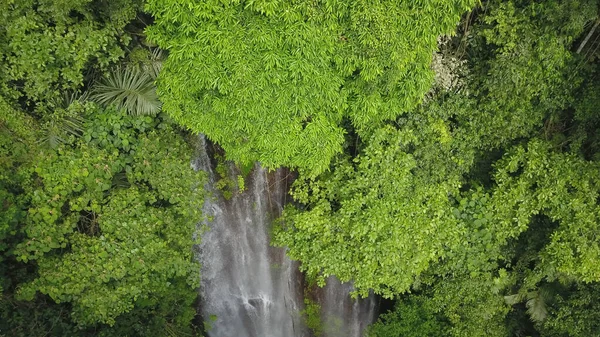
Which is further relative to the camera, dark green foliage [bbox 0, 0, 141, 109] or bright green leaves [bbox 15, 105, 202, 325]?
bright green leaves [bbox 15, 105, 202, 325]

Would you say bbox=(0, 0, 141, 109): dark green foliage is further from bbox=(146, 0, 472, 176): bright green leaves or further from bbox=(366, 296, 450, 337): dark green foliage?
bbox=(366, 296, 450, 337): dark green foliage

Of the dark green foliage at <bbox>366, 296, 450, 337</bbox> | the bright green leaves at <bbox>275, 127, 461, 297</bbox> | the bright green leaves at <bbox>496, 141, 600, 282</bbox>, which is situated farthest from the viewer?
the dark green foliage at <bbox>366, 296, 450, 337</bbox>

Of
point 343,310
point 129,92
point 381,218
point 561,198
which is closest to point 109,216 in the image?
point 129,92

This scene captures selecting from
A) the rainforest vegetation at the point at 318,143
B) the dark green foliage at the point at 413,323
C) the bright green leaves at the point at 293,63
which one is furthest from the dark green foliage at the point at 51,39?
the dark green foliage at the point at 413,323

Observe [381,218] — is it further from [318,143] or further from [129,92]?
[129,92]

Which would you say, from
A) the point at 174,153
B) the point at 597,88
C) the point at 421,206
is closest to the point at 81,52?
the point at 174,153

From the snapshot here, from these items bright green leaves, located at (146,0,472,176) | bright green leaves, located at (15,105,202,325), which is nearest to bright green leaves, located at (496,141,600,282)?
bright green leaves, located at (146,0,472,176)
